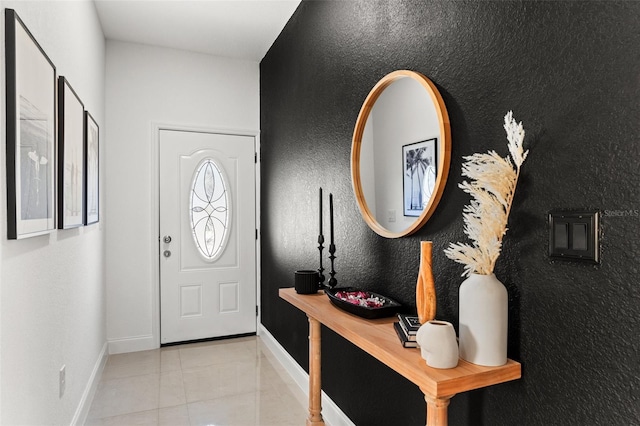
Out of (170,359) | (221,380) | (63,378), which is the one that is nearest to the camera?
(63,378)

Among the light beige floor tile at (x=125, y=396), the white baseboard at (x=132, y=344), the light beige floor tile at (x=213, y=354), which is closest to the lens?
the light beige floor tile at (x=125, y=396)

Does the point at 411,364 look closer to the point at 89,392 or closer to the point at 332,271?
the point at 332,271

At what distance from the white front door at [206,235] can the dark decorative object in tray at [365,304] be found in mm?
Answer: 2242

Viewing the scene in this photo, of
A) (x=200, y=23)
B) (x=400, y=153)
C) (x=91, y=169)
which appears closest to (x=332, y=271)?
(x=400, y=153)

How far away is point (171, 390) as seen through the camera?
115 inches

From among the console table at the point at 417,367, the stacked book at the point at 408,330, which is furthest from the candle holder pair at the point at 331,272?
the stacked book at the point at 408,330

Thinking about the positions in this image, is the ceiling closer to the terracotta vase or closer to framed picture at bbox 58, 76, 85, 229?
framed picture at bbox 58, 76, 85, 229

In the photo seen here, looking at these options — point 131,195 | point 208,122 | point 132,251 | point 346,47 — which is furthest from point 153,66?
point 346,47

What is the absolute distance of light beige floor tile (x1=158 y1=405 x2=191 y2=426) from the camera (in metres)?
2.47

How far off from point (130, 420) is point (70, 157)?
1.61m

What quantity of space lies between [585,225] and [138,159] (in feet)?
11.9

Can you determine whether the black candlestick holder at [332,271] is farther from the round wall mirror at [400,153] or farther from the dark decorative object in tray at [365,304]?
the round wall mirror at [400,153]

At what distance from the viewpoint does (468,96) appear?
144 centimetres

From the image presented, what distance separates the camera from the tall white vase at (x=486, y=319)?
3.83 ft
